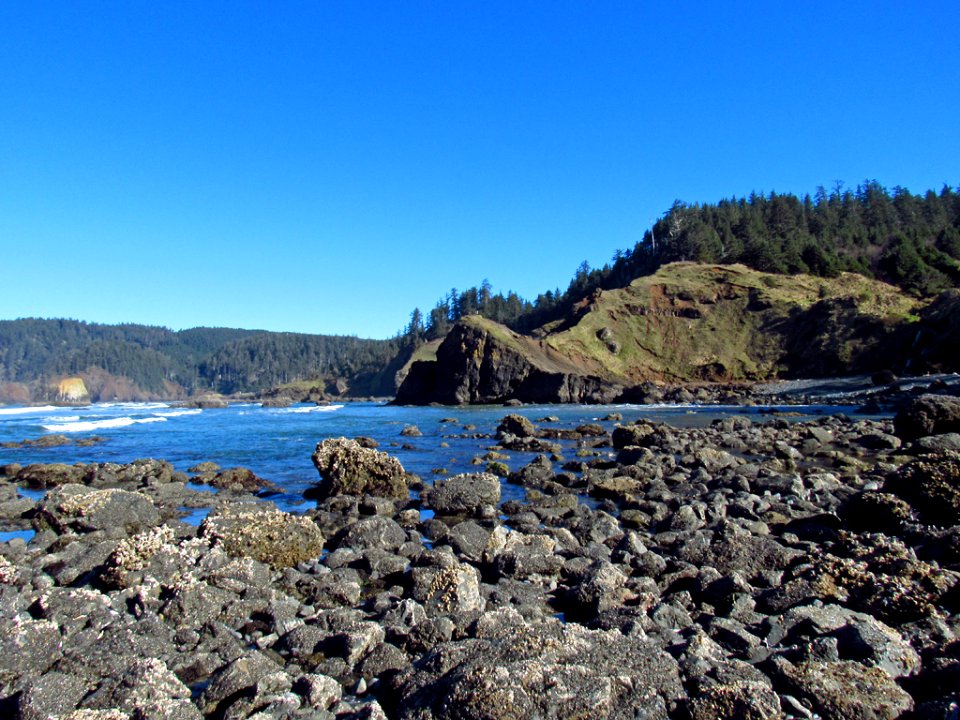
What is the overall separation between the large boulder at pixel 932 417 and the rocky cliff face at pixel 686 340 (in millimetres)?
57302

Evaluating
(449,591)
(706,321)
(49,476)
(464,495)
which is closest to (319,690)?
(449,591)

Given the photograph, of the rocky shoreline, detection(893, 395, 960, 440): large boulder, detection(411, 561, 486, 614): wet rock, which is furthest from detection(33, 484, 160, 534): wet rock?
detection(893, 395, 960, 440): large boulder

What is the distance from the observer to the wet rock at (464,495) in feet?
53.4

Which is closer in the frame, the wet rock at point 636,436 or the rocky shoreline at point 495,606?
the rocky shoreline at point 495,606

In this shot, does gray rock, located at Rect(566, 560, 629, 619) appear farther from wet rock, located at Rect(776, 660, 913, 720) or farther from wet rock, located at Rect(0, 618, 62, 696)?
wet rock, located at Rect(0, 618, 62, 696)

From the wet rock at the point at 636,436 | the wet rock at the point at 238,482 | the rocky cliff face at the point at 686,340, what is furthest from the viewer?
the rocky cliff face at the point at 686,340

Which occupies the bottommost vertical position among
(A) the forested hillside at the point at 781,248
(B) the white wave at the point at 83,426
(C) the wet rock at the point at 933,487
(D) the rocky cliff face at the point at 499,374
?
(B) the white wave at the point at 83,426

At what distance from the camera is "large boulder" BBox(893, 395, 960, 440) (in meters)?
27.2

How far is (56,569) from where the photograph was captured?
415 inches

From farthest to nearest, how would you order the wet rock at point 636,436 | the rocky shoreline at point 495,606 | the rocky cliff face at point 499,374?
the rocky cliff face at point 499,374 → the wet rock at point 636,436 → the rocky shoreline at point 495,606

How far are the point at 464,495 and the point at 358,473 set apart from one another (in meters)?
4.07

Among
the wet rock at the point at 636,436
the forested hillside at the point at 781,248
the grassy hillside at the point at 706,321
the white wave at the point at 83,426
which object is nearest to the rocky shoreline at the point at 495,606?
the wet rock at the point at 636,436

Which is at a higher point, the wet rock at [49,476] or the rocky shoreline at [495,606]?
the rocky shoreline at [495,606]

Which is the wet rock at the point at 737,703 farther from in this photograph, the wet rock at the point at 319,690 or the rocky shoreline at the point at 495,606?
the wet rock at the point at 319,690
